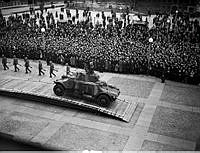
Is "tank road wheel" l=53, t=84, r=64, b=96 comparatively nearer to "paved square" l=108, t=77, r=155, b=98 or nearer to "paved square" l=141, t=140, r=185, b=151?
"paved square" l=108, t=77, r=155, b=98

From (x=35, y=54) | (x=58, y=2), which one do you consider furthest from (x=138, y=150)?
(x=58, y=2)

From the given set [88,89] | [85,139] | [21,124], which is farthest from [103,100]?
[21,124]

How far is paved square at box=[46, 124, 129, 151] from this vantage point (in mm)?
10039

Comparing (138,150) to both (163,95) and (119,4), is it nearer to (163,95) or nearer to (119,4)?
(163,95)

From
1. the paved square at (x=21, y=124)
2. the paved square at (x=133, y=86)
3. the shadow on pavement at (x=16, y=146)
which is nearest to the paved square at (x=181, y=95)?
the paved square at (x=133, y=86)

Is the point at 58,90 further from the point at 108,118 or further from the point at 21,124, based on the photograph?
the point at 108,118

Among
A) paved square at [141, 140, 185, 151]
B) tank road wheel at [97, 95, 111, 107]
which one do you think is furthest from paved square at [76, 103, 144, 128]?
paved square at [141, 140, 185, 151]

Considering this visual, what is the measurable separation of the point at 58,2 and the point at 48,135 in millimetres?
46061

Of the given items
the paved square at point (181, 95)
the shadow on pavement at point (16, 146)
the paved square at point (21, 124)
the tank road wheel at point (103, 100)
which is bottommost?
the paved square at point (21, 124)

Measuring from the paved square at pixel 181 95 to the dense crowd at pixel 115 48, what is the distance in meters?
1.09

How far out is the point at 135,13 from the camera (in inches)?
1599

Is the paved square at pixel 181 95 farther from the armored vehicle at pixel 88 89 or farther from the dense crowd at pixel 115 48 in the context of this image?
the armored vehicle at pixel 88 89

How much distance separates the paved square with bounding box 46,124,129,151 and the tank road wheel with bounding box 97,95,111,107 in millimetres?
2036

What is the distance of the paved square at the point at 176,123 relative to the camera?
10.8 metres
